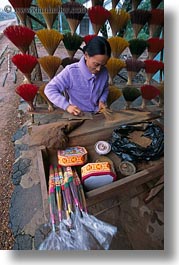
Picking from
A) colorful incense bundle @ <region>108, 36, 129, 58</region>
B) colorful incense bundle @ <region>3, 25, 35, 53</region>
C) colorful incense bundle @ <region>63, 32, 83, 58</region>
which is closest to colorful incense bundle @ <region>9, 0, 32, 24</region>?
colorful incense bundle @ <region>3, 25, 35, 53</region>

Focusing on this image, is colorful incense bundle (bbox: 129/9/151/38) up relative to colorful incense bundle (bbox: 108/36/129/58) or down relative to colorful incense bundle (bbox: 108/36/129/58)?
up

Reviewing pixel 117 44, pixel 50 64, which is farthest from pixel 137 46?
pixel 50 64

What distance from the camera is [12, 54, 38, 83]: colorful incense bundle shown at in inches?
24.7

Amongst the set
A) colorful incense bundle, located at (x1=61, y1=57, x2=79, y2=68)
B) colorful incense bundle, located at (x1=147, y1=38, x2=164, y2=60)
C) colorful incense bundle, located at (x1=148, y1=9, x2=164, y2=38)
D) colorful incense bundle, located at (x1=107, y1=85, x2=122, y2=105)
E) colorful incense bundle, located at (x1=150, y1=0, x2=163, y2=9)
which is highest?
colorful incense bundle, located at (x1=150, y1=0, x2=163, y2=9)

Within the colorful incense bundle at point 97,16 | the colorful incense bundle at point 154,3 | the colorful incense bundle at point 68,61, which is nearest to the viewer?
the colorful incense bundle at point 154,3

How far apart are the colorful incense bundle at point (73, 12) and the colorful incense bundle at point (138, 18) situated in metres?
0.14

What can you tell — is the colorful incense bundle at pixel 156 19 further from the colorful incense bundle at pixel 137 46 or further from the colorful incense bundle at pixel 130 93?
the colorful incense bundle at pixel 130 93

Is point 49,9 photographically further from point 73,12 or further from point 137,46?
point 137,46

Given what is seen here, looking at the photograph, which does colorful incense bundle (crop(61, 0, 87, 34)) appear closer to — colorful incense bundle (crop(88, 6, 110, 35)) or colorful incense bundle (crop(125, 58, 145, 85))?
colorful incense bundle (crop(88, 6, 110, 35))

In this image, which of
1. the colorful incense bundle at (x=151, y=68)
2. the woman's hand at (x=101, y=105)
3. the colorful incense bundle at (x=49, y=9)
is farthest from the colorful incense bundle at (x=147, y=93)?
the colorful incense bundle at (x=49, y=9)

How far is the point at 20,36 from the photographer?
0.61 metres

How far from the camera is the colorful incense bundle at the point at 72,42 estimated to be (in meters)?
0.66

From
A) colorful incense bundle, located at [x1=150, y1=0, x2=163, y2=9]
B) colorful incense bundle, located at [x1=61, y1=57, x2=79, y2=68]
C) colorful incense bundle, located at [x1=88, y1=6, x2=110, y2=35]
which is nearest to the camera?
colorful incense bundle, located at [x1=150, y1=0, x2=163, y2=9]

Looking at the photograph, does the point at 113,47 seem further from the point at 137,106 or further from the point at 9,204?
the point at 9,204
